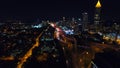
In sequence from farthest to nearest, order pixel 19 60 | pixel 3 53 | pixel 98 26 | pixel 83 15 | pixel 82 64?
pixel 83 15
pixel 98 26
pixel 3 53
pixel 19 60
pixel 82 64

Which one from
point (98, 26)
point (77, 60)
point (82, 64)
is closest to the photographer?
point (82, 64)

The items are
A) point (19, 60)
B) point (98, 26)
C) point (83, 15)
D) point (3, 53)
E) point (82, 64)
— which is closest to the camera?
point (82, 64)

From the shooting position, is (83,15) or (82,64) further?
(83,15)

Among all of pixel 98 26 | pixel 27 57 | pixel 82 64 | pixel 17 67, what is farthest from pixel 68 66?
pixel 98 26

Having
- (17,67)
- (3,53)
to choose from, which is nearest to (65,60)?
(17,67)

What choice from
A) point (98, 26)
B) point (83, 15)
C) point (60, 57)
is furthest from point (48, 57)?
point (83, 15)

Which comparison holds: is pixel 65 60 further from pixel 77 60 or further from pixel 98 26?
Answer: pixel 98 26

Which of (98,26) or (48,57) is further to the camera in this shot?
(98,26)

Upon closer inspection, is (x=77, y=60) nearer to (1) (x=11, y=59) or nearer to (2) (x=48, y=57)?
(2) (x=48, y=57)

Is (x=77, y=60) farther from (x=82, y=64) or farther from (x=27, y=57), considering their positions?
(x=27, y=57)
